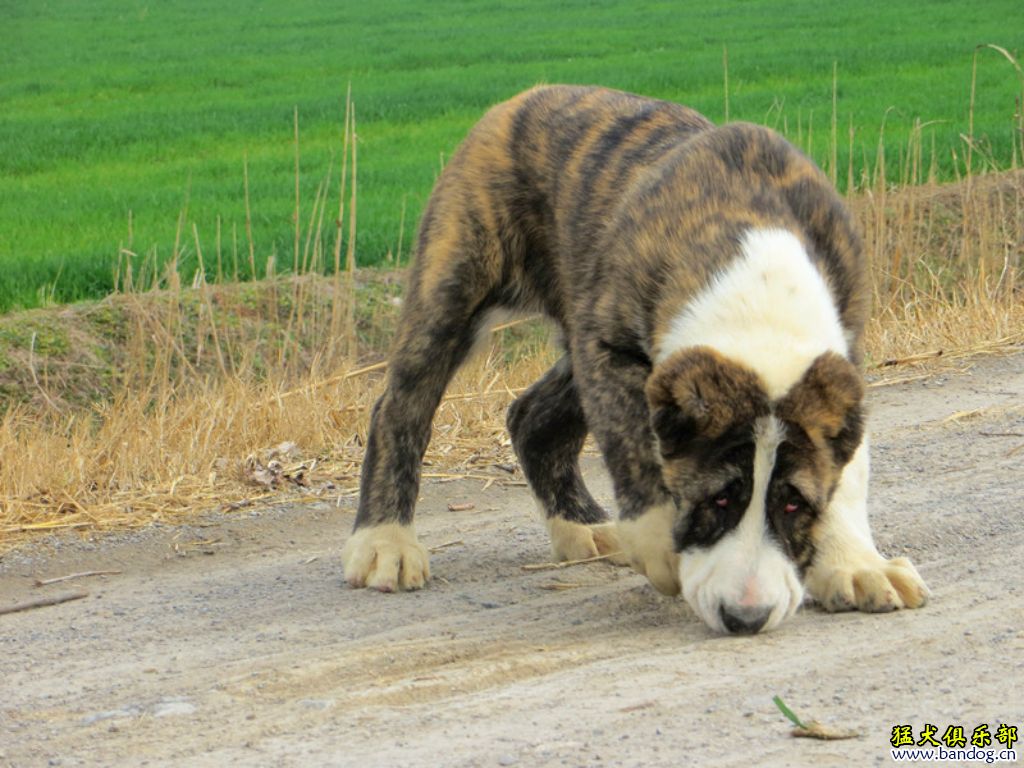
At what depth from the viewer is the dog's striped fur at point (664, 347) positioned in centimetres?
Result: 425

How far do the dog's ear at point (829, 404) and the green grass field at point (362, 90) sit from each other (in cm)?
610

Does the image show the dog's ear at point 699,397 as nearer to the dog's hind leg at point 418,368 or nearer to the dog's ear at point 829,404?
the dog's ear at point 829,404

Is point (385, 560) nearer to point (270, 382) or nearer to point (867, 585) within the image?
point (867, 585)

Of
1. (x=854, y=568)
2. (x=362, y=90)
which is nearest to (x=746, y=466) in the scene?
(x=854, y=568)

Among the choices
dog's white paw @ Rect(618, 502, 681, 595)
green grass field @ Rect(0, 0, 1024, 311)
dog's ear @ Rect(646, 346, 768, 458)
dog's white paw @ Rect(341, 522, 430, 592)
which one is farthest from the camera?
green grass field @ Rect(0, 0, 1024, 311)

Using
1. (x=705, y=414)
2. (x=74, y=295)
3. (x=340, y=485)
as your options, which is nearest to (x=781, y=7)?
(x=74, y=295)

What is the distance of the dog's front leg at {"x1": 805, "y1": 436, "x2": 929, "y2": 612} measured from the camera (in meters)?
4.70

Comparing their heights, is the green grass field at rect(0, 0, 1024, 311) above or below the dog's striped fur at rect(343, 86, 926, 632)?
below

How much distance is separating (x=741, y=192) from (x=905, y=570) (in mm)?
1287

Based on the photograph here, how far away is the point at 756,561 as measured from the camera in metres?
4.21

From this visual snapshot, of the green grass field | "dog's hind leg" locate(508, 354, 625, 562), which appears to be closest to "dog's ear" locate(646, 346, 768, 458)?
"dog's hind leg" locate(508, 354, 625, 562)

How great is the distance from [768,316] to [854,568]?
0.88m

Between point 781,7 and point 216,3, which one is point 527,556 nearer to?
point 781,7

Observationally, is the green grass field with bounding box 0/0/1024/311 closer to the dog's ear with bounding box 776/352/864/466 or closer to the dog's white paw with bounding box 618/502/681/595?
the dog's white paw with bounding box 618/502/681/595
